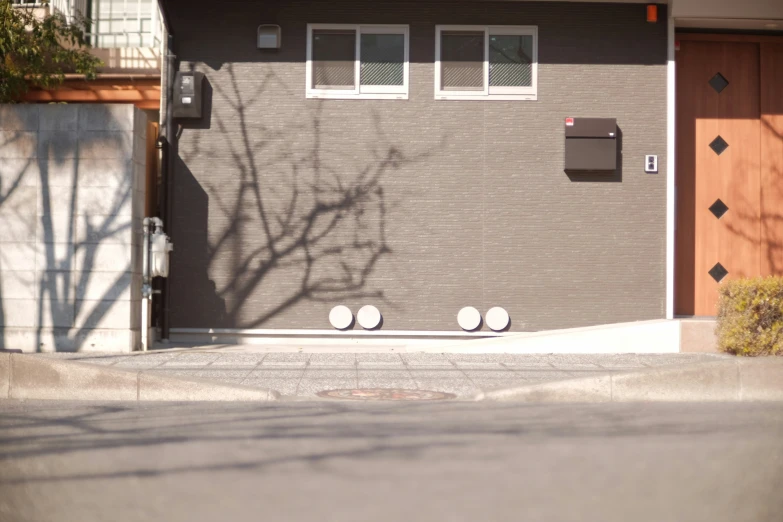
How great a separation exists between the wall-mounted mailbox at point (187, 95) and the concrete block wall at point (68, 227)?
117cm

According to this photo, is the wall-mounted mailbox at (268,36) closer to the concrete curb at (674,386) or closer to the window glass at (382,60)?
the window glass at (382,60)

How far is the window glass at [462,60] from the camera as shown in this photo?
44.2ft

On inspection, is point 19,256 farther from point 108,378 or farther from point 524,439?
point 524,439

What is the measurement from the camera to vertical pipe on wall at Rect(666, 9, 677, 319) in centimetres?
1331

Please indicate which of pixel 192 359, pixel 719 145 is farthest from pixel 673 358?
pixel 192 359

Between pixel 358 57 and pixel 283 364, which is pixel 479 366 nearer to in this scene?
pixel 283 364

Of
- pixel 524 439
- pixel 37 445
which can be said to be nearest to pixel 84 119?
pixel 37 445

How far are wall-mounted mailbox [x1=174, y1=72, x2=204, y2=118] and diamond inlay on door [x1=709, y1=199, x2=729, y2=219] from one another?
692cm

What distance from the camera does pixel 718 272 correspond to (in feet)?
45.6

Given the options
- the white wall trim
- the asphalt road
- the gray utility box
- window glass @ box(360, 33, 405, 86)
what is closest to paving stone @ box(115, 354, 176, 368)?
the white wall trim

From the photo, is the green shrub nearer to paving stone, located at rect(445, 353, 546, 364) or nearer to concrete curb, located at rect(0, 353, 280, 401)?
paving stone, located at rect(445, 353, 546, 364)

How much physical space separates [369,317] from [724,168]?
518cm

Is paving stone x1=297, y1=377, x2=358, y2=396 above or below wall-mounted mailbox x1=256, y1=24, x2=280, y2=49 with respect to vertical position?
below

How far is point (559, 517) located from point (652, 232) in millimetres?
9497
